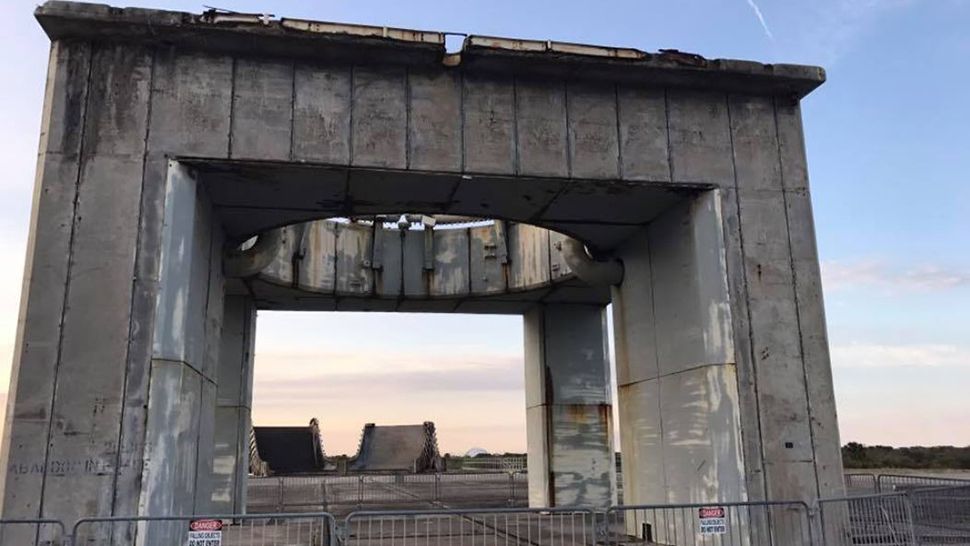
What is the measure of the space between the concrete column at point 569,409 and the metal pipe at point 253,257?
7734 mm

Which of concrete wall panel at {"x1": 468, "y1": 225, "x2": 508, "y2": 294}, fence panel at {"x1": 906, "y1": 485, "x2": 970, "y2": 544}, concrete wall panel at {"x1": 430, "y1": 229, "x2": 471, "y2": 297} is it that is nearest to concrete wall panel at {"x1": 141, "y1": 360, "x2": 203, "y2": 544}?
concrete wall panel at {"x1": 430, "y1": 229, "x2": 471, "y2": 297}

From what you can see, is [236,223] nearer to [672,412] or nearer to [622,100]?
[622,100]

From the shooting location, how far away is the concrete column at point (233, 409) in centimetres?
1742

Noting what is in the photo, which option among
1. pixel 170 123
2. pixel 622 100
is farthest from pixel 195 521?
pixel 622 100

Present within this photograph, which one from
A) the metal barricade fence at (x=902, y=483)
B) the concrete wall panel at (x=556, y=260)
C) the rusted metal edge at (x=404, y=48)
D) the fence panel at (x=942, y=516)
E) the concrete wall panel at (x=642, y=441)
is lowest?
the fence panel at (x=942, y=516)

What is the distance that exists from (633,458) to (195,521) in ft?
27.7

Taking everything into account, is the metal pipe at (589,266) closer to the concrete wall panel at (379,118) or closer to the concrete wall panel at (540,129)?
the concrete wall panel at (540,129)

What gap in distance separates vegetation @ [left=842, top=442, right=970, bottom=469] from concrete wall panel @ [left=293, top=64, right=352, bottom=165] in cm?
4165

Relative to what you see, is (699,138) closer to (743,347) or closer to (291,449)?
(743,347)

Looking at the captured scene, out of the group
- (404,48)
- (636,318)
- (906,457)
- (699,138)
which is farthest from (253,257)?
(906,457)

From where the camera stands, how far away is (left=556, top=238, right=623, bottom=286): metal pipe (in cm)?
1530

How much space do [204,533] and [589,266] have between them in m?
9.48

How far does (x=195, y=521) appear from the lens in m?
8.56

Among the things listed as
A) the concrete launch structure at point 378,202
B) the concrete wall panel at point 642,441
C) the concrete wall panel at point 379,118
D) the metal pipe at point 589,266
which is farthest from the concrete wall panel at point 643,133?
the concrete wall panel at point 642,441
